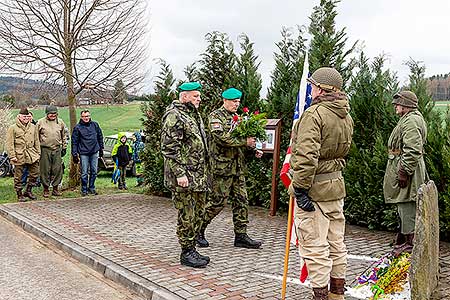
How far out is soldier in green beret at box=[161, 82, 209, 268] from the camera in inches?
242

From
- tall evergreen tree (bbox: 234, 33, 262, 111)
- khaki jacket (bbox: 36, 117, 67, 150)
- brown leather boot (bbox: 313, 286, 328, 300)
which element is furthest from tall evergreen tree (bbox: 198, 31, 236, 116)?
brown leather boot (bbox: 313, 286, 328, 300)

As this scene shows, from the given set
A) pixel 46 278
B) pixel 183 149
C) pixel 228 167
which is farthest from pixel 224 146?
pixel 46 278

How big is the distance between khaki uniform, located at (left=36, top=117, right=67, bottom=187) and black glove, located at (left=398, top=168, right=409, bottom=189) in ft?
26.5

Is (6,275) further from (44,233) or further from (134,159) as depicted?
(134,159)

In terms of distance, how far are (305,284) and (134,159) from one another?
11.8 meters

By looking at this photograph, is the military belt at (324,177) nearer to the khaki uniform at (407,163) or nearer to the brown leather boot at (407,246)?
the khaki uniform at (407,163)

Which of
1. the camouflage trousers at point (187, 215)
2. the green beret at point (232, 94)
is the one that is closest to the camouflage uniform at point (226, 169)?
the green beret at point (232, 94)

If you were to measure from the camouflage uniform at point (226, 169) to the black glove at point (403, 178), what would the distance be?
199cm

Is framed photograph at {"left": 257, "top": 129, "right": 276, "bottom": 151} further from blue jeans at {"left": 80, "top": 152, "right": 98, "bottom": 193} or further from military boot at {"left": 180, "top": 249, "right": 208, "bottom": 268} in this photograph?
blue jeans at {"left": 80, "top": 152, "right": 98, "bottom": 193}

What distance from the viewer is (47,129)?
11883 millimetres

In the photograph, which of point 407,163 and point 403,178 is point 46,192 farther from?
point 407,163

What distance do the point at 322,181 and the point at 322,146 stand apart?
1.06 ft

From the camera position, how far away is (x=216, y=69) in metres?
11.1

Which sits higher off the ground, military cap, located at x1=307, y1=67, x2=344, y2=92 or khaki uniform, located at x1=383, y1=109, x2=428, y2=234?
military cap, located at x1=307, y1=67, x2=344, y2=92
